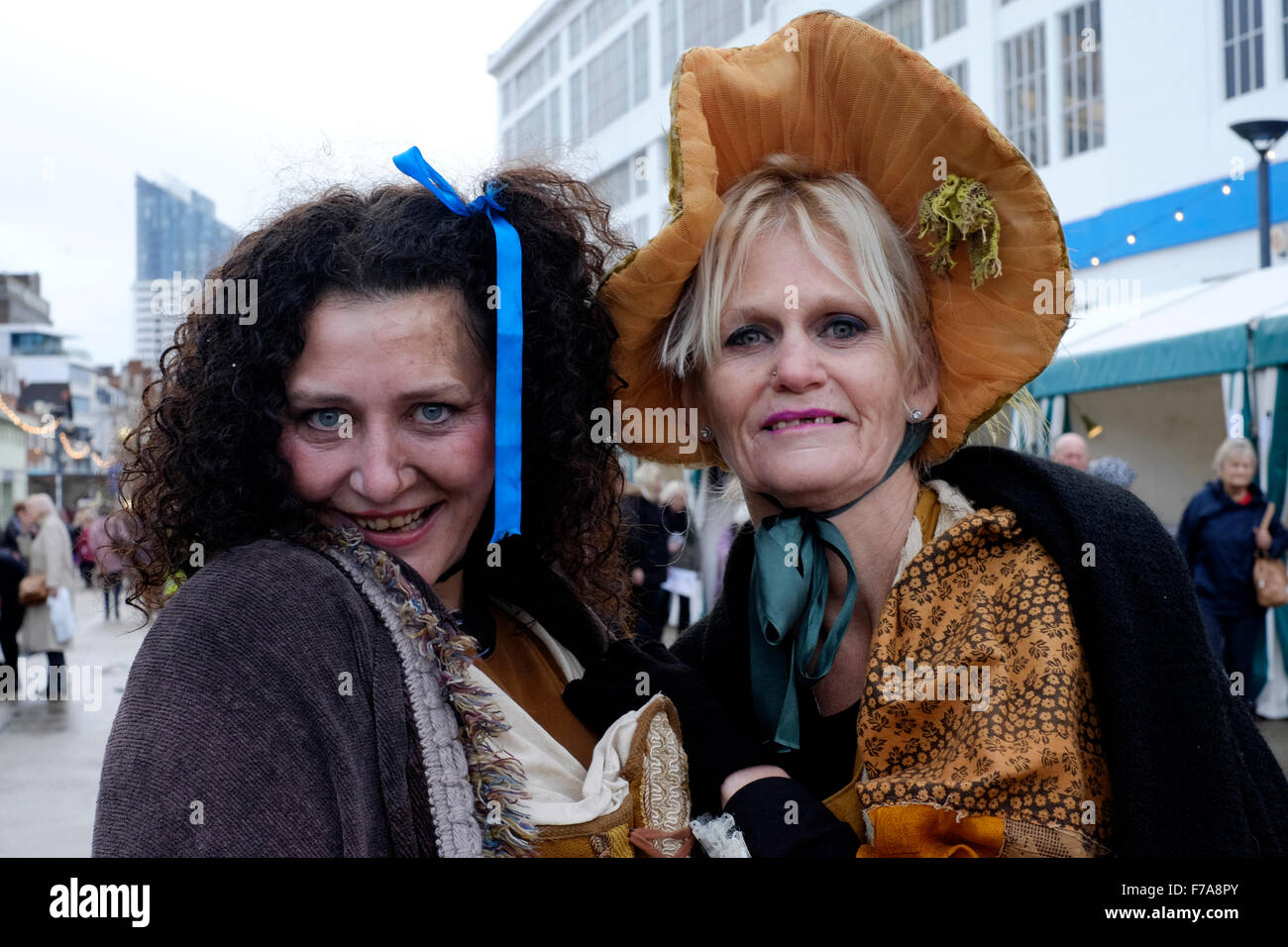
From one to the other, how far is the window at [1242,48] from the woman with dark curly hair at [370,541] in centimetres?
1415

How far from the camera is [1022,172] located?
1.75m

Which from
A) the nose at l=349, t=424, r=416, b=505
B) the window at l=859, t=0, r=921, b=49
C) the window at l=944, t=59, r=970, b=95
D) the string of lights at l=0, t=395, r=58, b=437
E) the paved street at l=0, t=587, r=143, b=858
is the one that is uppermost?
the window at l=859, t=0, r=921, b=49

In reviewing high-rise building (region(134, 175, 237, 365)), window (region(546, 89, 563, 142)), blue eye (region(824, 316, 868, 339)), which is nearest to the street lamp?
blue eye (region(824, 316, 868, 339))

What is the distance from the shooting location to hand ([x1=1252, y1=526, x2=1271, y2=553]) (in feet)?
20.9

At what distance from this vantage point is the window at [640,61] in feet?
100

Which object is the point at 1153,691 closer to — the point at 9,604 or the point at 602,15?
the point at 9,604

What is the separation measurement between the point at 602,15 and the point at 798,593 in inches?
1240

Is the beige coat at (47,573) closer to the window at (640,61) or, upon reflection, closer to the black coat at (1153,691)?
the black coat at (1153,691)

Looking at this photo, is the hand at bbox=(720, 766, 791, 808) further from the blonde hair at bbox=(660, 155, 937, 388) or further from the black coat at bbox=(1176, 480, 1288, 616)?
the black coat at bbox=(1176, 480, 1288, 616)

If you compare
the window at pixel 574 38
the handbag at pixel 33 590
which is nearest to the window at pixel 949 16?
the window at pixel 574 38

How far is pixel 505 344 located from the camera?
1.53m

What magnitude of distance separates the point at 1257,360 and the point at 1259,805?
572 cm

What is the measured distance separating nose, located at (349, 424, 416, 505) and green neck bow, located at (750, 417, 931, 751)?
607 mm

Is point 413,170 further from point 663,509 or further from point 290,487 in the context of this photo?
point 663,509
